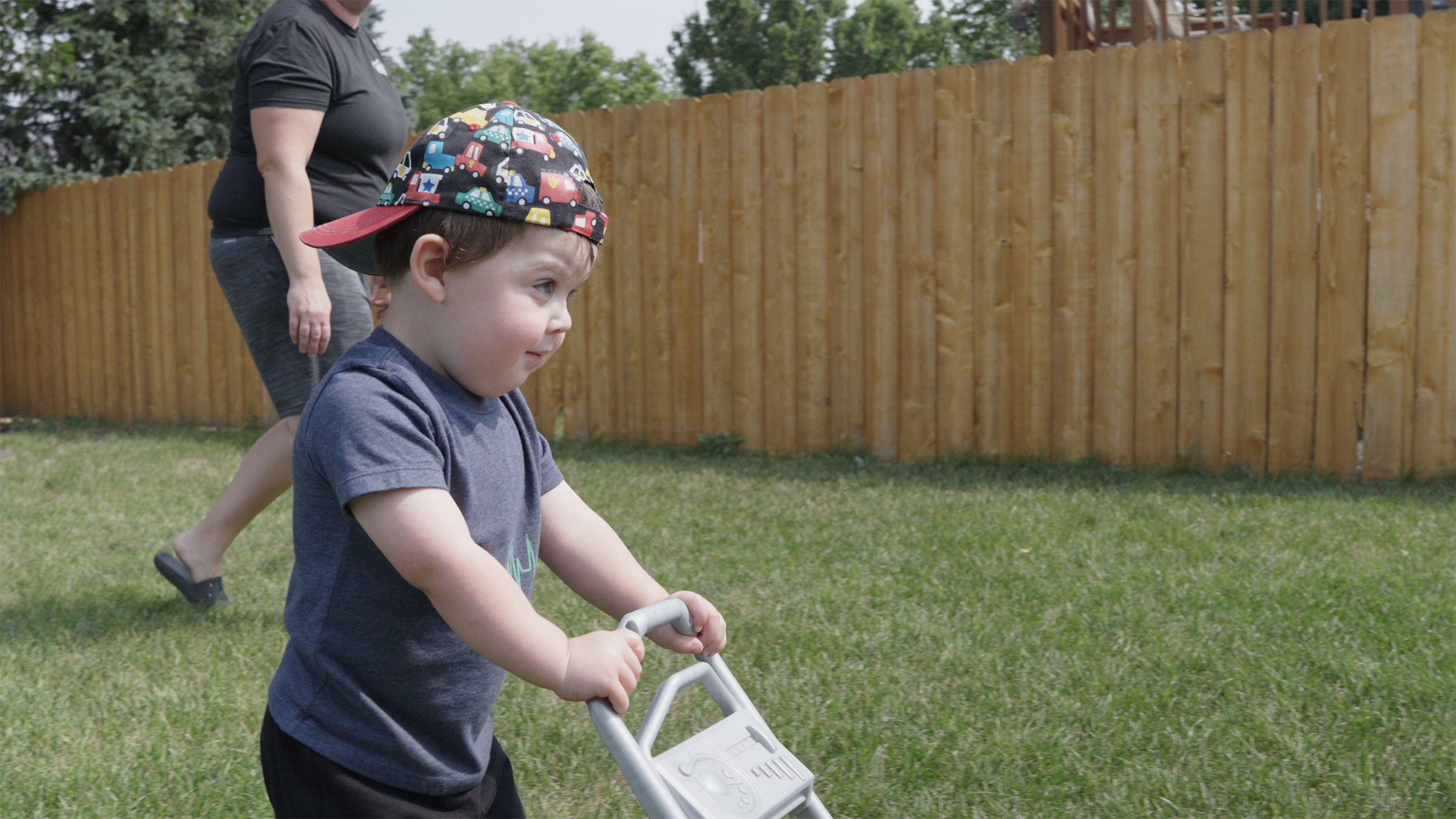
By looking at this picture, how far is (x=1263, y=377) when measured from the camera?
18.3ft

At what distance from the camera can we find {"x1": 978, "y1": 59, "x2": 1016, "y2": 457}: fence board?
6.03 meters

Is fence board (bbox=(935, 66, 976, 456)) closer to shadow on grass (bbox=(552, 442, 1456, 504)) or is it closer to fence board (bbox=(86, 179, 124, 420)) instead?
shadow on grass (bbox=(552, 442, 1456, 504))

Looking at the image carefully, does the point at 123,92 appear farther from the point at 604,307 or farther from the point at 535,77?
the point at 535,77

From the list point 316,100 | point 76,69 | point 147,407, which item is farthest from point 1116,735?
point 76,69

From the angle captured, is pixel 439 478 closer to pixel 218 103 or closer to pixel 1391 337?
pixel 1391 337

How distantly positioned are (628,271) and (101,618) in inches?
163

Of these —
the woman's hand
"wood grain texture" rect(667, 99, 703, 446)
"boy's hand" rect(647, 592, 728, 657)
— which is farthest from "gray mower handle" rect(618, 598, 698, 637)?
"wood grain texture" rect(667, 99, 703, 446)

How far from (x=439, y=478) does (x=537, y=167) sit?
0.40 metres

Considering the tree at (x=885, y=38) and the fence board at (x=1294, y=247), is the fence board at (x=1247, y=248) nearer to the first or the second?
the fence board at (x=1294, y=247)

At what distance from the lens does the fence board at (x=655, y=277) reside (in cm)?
704

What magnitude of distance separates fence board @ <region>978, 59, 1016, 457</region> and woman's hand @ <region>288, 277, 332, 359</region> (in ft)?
12.9

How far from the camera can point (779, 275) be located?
6.67 meters

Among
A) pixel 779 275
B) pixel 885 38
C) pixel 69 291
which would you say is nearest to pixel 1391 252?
pixel 779 275

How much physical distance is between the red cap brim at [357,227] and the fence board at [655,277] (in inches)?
214
